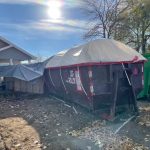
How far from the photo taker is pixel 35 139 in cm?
730

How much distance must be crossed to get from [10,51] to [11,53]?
0.18 meters

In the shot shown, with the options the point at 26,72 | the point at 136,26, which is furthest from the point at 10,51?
the point at 136,26

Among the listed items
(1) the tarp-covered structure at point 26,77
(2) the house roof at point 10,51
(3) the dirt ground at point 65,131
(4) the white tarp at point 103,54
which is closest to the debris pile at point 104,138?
(3) the dirt ground at point 65,131

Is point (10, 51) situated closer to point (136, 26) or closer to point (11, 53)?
point (11, 53)

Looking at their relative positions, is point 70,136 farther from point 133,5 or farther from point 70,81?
point 133,5

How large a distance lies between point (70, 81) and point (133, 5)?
17647 mm

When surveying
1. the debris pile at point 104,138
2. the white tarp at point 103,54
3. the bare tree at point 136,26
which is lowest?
the debris pile at point 104,138

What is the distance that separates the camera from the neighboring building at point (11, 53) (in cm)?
2125

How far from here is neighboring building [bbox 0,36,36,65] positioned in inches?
837

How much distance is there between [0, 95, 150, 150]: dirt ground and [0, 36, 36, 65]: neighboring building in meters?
10.7

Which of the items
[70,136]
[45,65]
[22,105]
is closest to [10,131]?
[70,136]

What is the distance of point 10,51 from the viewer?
859 inches

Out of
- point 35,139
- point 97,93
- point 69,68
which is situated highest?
point 69,68

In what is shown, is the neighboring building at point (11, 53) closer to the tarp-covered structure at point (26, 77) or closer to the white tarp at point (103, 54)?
the tarp-covered structure at point (26, 77)
